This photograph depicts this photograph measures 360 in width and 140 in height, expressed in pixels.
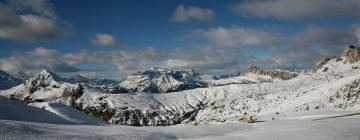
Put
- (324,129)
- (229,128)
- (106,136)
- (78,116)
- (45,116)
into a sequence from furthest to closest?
(78,116) → (45,116) → (229,128) → (324,129) → (106,136)

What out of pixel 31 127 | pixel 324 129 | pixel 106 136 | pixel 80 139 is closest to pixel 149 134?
pixel 106 136

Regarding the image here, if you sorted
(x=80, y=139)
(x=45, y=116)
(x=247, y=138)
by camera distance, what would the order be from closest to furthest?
1. (x=80, y=139)
2. (x=247, y=138)
3. (x=45, y=116)

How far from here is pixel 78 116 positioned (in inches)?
2287

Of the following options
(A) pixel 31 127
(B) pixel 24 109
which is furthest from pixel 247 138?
(B) pixel 24 109

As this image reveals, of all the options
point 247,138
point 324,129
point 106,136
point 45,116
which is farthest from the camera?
point 45,116

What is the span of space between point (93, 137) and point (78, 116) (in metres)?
40.5

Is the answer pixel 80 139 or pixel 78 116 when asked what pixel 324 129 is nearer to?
pixel 80 139

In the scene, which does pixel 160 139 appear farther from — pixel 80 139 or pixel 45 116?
pixel 45 116

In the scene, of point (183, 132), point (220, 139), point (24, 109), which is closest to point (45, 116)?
point (24, 109)

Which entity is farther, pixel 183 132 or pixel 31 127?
pixel 183 132

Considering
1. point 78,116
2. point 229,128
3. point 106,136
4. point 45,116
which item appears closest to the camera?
point 106,136

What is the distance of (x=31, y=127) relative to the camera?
2030 centimetres

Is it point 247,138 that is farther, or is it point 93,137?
point 247,138

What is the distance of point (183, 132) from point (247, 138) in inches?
186
